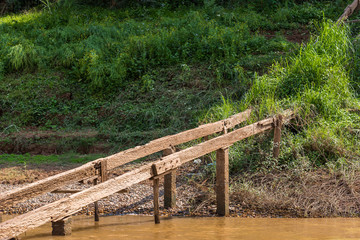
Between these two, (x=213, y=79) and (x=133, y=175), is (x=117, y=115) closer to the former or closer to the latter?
(x=213, y=79)

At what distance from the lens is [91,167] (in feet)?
16.5

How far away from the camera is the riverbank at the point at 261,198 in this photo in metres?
6.35

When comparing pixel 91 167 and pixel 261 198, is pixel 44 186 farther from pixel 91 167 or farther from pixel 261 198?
pixel 261 198

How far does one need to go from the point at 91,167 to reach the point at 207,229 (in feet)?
5.32

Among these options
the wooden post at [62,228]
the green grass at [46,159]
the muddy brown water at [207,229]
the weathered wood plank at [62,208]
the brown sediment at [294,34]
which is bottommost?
the muddy brown water at [207,229]

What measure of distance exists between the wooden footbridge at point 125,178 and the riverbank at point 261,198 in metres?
0.37

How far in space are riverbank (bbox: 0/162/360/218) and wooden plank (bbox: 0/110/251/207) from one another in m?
0.76

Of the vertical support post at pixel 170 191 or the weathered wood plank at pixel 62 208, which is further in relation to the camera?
the vertical support post at pixel 170 191

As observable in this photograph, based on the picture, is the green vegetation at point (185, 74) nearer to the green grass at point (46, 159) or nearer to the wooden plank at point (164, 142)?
the green grass at point (46, 159)

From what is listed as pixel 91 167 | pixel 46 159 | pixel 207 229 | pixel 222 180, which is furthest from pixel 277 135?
pixel 46 159

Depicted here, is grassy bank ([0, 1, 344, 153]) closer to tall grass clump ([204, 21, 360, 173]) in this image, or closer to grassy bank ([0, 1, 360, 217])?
grassy bank ([0, 1, 360, 217])

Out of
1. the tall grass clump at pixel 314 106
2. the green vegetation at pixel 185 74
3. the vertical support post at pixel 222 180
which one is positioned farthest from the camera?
the green vegetation at pixel 185 74

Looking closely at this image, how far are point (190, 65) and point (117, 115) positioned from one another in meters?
2.41

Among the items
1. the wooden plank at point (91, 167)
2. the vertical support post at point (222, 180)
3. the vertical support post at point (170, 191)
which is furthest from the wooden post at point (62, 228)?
the vertical support post at point (222, 180)
